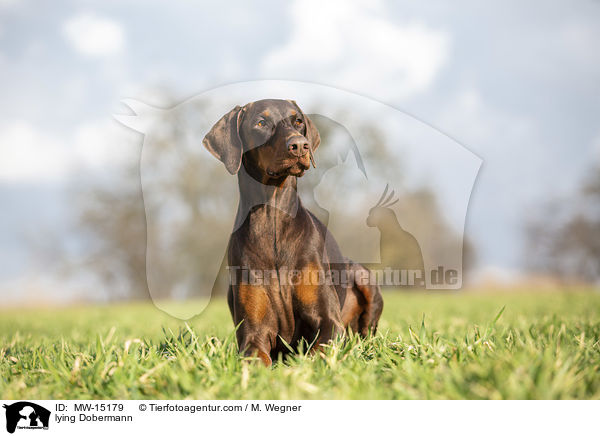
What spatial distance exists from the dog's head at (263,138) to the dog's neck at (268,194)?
34 mm

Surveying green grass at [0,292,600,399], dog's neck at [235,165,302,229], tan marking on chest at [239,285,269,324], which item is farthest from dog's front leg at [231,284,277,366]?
dog's neck at [235,165,302,229]

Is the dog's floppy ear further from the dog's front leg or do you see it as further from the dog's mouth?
the dog's front leg

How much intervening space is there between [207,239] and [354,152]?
3429mm

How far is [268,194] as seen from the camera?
10.3ft

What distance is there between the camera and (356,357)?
274cm

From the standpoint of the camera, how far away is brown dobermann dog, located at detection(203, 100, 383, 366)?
2.99 meters

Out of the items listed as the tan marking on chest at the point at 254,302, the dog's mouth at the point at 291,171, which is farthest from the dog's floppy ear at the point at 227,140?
the tan marking on chest at the point at 254,302
